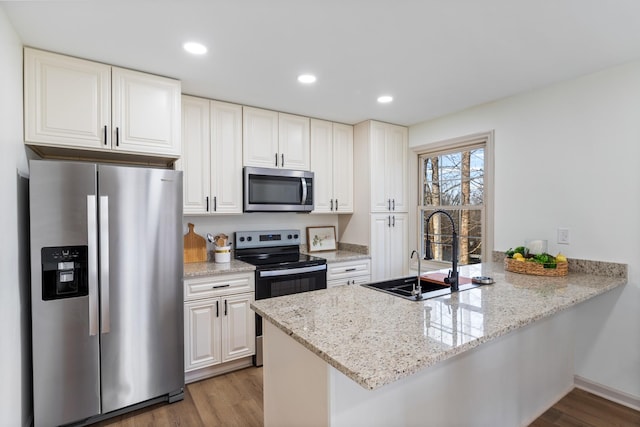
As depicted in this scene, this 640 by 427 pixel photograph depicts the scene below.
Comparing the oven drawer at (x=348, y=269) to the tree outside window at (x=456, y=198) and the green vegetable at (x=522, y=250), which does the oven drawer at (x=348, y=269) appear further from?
the green vegetable at (x=522, y=250)

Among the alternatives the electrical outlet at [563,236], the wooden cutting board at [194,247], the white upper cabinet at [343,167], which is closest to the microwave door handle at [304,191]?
the white upper cabinet at [343,167]

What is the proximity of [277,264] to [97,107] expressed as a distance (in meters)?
1.72

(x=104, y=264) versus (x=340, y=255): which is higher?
(x=104, y=264)

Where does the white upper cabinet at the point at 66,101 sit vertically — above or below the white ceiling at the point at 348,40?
below

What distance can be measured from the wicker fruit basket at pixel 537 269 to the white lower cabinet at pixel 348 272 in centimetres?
131

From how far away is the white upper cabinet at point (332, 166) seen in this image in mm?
3436

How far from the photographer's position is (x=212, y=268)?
2.67 metres

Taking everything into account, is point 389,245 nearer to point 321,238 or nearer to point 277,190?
point 321,238

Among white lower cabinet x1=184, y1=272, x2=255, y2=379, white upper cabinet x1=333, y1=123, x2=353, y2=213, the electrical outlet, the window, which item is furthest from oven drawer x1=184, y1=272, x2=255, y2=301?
the electrical outlet

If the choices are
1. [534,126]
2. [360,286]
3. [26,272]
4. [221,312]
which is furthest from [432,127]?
[26,272]

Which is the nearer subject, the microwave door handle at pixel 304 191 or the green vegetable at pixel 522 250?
the green vegetable at pixel 522 250

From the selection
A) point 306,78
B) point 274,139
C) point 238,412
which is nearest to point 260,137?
point 274,139

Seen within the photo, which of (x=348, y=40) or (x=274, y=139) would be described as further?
(x=274, y=139)

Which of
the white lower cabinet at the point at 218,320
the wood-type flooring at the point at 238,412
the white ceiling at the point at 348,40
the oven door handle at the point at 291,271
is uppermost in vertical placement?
the white ceiling at the point at 348,40
